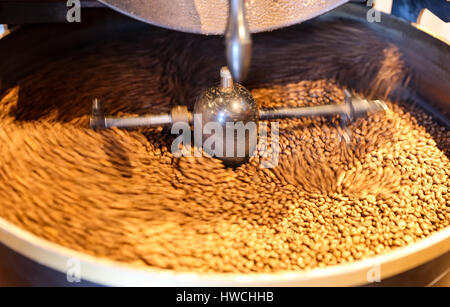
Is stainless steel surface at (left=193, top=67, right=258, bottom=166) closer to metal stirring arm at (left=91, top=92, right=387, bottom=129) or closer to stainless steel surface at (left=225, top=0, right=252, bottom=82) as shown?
metal stirring arm at (left=91, top=92, right=387, bottom=129)

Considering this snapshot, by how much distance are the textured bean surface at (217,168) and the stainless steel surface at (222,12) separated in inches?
6.7

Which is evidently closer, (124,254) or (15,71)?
(124,254)

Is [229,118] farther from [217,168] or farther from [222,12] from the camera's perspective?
[222,12]

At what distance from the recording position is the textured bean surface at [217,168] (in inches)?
22.8

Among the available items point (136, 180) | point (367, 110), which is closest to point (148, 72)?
point (136, 180)

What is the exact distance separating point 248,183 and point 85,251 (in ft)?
0.92

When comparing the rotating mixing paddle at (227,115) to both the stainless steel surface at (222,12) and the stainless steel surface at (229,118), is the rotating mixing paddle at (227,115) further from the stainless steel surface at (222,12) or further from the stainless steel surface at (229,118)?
the stainless steel surface at (222,12)

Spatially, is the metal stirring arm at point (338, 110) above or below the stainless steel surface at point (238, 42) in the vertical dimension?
below

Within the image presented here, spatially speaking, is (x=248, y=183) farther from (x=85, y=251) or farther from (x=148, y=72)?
(x=148, y=72)

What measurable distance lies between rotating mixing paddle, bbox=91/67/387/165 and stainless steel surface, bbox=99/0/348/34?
0.38ft

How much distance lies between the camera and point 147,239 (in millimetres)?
562

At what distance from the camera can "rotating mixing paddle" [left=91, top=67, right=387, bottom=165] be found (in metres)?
0.72

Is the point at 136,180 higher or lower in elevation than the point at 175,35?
lower

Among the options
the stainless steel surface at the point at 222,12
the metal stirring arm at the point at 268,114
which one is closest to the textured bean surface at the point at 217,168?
the metal stirring arm at the point at 268,114
